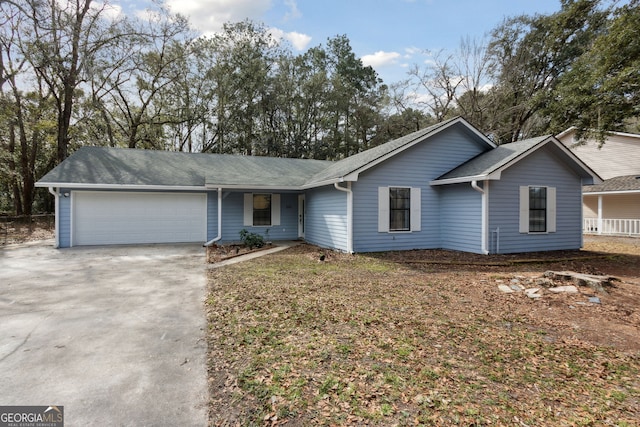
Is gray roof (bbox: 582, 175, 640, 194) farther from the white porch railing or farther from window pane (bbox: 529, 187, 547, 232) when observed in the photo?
window pane (bbox: 529, 187, 547, 232)

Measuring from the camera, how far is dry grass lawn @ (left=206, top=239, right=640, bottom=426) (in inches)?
96.9

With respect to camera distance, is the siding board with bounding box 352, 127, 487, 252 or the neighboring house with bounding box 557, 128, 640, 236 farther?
the neighboring house with bounding box 557, 128, 640, 236

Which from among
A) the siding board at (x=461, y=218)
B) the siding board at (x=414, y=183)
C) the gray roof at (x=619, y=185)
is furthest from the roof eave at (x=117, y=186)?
the gray roof at (x=619, y=185)

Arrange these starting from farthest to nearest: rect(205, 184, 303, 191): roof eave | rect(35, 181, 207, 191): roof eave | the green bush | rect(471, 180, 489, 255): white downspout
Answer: rect(205, 184, 303, 191): roof eave, the green bush, rect(35, 181, 207, 191): roof eave, rect(471, 180, 489, 255): white downspout

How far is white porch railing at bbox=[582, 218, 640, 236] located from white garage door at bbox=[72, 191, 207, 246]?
61.5ft

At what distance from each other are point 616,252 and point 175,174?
1627 cm

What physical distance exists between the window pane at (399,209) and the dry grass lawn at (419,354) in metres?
4.20

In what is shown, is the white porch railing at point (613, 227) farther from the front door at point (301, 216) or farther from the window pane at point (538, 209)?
the front door at point (301, 216)

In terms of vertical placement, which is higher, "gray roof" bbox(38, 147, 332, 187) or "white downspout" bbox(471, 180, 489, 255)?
"gray roof" bbox(38, 147, 332, 187)

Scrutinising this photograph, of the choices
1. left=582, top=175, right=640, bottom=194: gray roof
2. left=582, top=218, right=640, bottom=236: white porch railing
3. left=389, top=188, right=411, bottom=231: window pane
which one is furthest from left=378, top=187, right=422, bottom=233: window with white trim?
left=582, top=175, right=640, bottom=194: gray roof

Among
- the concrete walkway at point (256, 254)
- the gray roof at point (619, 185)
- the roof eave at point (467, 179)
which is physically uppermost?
the gray roof at point (619, 185)

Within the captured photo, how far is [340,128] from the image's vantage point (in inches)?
1094

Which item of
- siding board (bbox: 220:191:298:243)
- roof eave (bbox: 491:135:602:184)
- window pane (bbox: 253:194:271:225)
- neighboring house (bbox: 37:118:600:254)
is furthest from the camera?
window pane (bbox: 253:194:271:225)

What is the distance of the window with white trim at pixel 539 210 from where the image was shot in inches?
410
